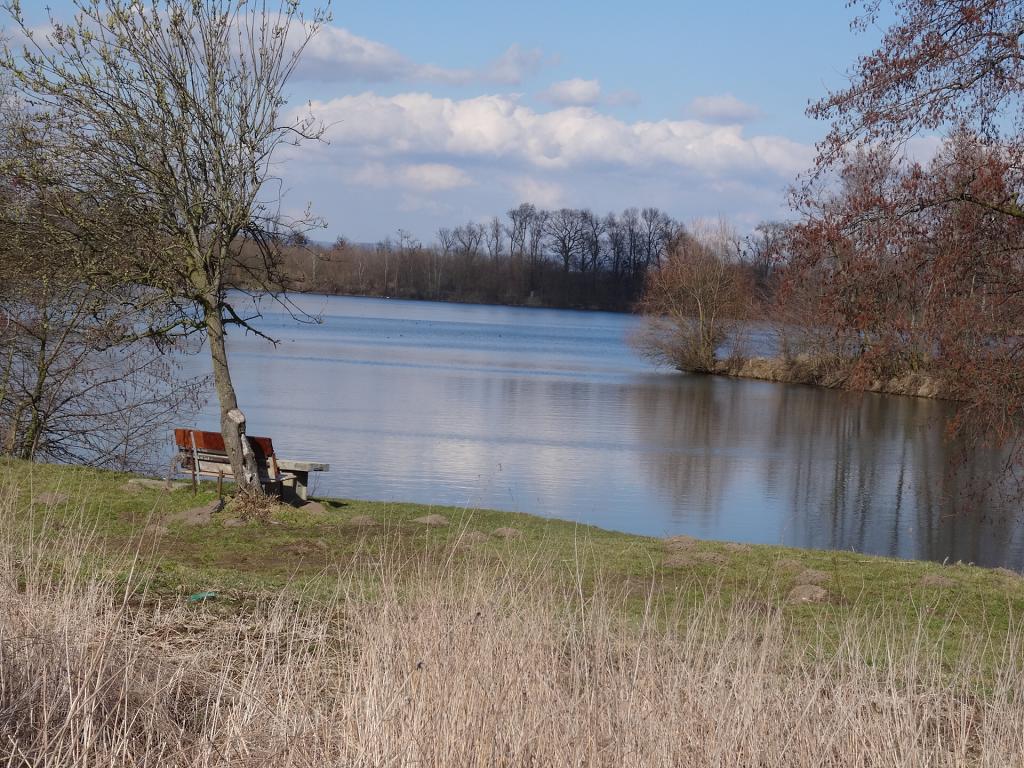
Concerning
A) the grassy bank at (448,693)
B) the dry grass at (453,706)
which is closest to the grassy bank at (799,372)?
the grassy bank at (448,693)

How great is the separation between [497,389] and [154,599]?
30545mm

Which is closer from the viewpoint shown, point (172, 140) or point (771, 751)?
point (771, 751)

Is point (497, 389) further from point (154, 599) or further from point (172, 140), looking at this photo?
point (154, 599)

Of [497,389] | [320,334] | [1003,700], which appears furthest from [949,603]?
[320,334]

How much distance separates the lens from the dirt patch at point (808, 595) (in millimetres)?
9344

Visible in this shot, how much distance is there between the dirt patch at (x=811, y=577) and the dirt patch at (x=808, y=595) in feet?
1.06

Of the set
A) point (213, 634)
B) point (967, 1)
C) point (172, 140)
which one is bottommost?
point (213, 634)

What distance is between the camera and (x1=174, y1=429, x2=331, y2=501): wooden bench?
12977 millimetres

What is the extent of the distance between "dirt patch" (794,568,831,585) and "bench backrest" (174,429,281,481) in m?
6.03

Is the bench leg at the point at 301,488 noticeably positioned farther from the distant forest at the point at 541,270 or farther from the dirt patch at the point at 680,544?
the distant forest at the point at 541,270

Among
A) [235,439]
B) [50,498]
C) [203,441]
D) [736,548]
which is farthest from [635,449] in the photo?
[50,498]

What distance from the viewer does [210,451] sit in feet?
45.2

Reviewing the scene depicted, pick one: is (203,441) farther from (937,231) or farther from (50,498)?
(937,231)

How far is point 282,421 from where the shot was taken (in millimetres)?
25531
